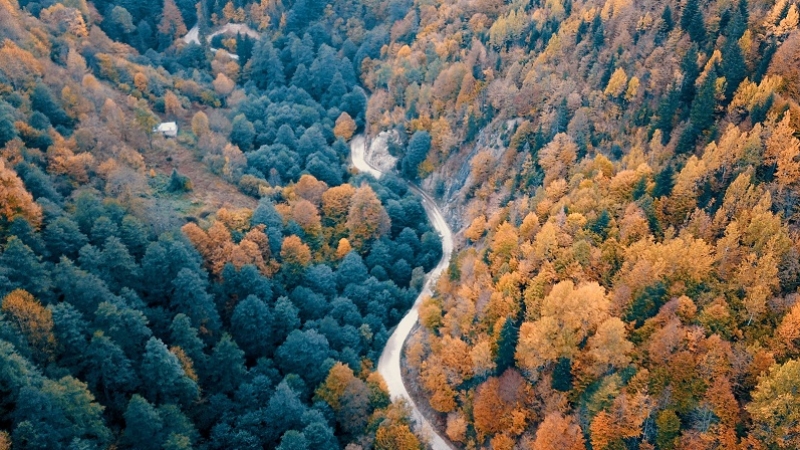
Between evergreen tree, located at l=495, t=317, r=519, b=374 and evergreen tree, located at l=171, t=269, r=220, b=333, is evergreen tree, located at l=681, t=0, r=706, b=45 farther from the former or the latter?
evergreen tree, located at l=171, t=269, r=220, b=333

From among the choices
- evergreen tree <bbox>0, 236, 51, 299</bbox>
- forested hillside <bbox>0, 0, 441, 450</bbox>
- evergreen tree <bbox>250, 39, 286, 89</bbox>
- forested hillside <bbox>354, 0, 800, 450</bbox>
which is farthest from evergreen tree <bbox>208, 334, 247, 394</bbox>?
evergreen tree <bbox>250, 39, 286, 89</bbox>

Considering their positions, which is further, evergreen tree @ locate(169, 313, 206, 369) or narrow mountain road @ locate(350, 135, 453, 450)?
narrow mountain road @ locate(350, 135, 453, 450)

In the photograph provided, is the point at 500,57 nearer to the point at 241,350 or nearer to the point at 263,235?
the point at 263,235

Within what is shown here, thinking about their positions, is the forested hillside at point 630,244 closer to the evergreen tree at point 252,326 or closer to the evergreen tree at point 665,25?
the evergreen tree at point 665,25

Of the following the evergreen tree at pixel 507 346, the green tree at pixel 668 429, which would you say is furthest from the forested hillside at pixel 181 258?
the green tree at pixel 668 429

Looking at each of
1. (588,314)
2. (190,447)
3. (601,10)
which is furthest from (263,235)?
(601,10)

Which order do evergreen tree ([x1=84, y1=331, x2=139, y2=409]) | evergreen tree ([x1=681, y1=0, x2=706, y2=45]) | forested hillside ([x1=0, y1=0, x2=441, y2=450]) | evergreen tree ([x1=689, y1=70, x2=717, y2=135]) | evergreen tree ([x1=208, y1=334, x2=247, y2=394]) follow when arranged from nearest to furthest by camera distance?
forested hillside ([x1=0, y1=0, x2=441, y2=450]), evergreen tree ([x1=84, y1=331, x2=139, y2=409]), evergreen tree ([x1=208, y1=334, x2=247, y2=394]), evergreen tree ([x1=689, y1=70, x2=717, y2=135]), evergreen tree ([x1=681, y1=0, x2=706, y2=45])
